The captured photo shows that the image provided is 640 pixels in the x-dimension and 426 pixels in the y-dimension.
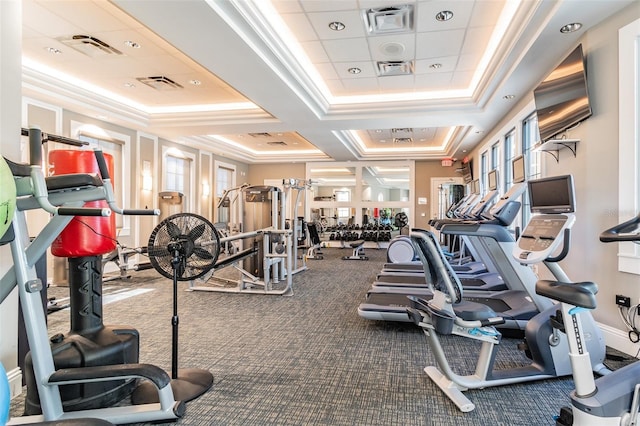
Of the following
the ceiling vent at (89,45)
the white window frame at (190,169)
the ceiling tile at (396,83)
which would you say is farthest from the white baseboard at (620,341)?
the white window frame at (190,169)

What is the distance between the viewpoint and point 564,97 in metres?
3.66

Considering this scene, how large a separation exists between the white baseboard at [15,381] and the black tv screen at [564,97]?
4724 millimetres

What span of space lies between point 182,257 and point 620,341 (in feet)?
11.3

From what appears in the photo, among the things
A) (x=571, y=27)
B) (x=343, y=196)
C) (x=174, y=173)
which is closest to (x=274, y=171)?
(x=343, y=196)

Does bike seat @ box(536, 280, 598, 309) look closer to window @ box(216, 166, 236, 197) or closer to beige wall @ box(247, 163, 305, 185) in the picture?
window @ box(216, 166, 236, 197)

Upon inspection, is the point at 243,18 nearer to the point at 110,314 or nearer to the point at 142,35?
the point at 142,35

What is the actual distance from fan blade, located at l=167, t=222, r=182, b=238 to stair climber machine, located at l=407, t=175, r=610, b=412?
5.01 feet

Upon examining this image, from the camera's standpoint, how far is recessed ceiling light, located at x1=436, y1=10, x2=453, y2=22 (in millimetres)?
3652

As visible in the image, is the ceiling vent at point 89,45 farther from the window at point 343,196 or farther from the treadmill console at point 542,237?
the window at point 343,196

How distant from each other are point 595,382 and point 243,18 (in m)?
3.69

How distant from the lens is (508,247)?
10.2 ft

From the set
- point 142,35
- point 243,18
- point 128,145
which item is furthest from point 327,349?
point 128,145

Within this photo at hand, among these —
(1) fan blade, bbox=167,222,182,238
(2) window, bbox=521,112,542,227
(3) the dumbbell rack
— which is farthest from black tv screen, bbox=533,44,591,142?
(3) the dumbbell rack

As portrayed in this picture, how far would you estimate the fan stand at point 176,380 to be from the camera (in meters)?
2.20
